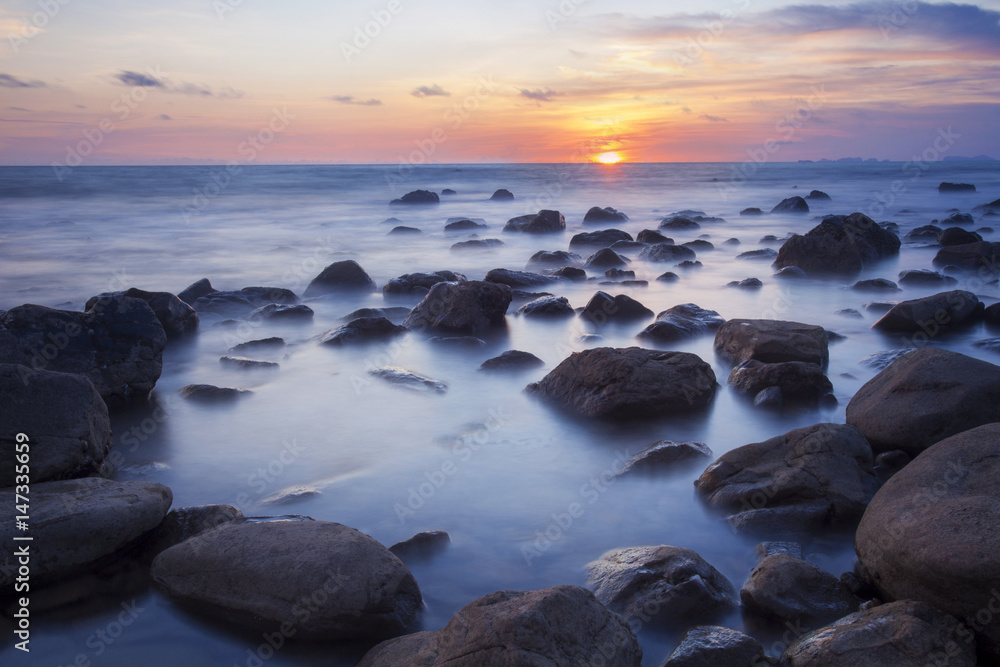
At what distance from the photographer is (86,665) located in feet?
10.8

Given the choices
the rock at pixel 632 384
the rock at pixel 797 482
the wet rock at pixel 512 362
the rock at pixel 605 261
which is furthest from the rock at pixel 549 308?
the rock at pixel 797 482

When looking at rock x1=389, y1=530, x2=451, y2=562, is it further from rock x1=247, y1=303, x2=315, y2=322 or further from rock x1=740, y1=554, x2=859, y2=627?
rock x1=247, y1=303, x2=315, y2=322

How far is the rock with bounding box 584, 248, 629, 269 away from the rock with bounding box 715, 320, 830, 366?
23.9 feet

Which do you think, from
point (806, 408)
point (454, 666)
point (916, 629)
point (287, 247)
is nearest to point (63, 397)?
point (454, 666)

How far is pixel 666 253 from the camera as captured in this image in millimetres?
15875

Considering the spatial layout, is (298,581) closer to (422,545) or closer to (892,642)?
(422,545)

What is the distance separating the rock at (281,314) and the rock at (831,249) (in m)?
9.50

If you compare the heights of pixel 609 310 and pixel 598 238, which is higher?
pixel 609 310

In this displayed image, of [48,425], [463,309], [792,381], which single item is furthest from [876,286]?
[48,425]

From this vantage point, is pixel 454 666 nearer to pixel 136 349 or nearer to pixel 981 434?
pixel 981 434

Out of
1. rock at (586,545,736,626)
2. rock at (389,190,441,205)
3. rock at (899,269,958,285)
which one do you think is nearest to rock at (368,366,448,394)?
rock at (586,545,736,626)

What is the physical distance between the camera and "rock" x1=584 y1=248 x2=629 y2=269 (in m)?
14.8

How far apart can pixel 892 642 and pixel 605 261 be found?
12.4 m

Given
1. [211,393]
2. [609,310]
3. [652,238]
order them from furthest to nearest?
[652,238], [609,310], [211,393]
